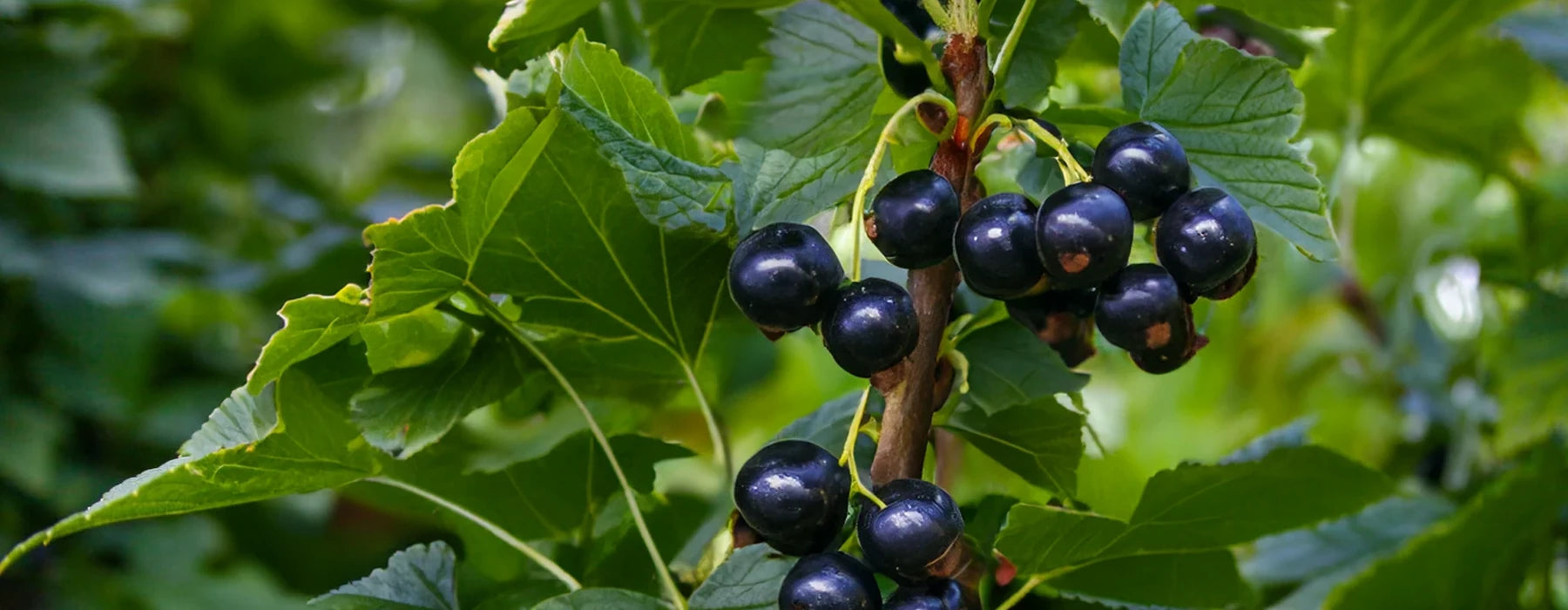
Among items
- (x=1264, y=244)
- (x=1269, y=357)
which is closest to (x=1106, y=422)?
(x=1269, y=357)

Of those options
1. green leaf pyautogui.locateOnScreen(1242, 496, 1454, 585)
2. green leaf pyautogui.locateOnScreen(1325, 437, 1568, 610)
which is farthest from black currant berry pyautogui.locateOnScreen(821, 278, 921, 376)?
green leaf pyautogui.locateOnScreen(1242, 496, 1454, 585)

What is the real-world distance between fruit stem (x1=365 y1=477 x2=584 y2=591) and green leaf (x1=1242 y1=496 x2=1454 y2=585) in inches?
20.6

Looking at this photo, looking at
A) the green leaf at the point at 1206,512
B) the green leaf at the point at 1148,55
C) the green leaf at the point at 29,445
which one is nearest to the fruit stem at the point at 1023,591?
the green leaf at the point at 1206,512

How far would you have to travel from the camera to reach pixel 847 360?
0.45 meters

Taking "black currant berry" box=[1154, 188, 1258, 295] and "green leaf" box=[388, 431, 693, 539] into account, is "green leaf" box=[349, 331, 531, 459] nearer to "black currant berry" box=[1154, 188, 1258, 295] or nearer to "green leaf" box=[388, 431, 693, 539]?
"green leaf" box=[388, 431, 693, 539]

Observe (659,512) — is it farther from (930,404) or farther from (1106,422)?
(1106,422)

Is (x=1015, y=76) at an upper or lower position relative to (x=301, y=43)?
lower

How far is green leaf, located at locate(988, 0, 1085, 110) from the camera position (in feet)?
1.81

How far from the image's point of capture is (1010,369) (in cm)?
58

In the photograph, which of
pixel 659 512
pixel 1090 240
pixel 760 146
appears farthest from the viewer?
pixel 659 512

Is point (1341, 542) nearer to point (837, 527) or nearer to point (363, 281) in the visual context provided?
point (837, 527)

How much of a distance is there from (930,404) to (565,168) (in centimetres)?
18

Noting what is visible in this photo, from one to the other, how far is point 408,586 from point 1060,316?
1.02 feet

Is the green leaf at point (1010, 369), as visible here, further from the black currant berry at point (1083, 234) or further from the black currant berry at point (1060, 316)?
the black currant berry at point (1083, 234)
